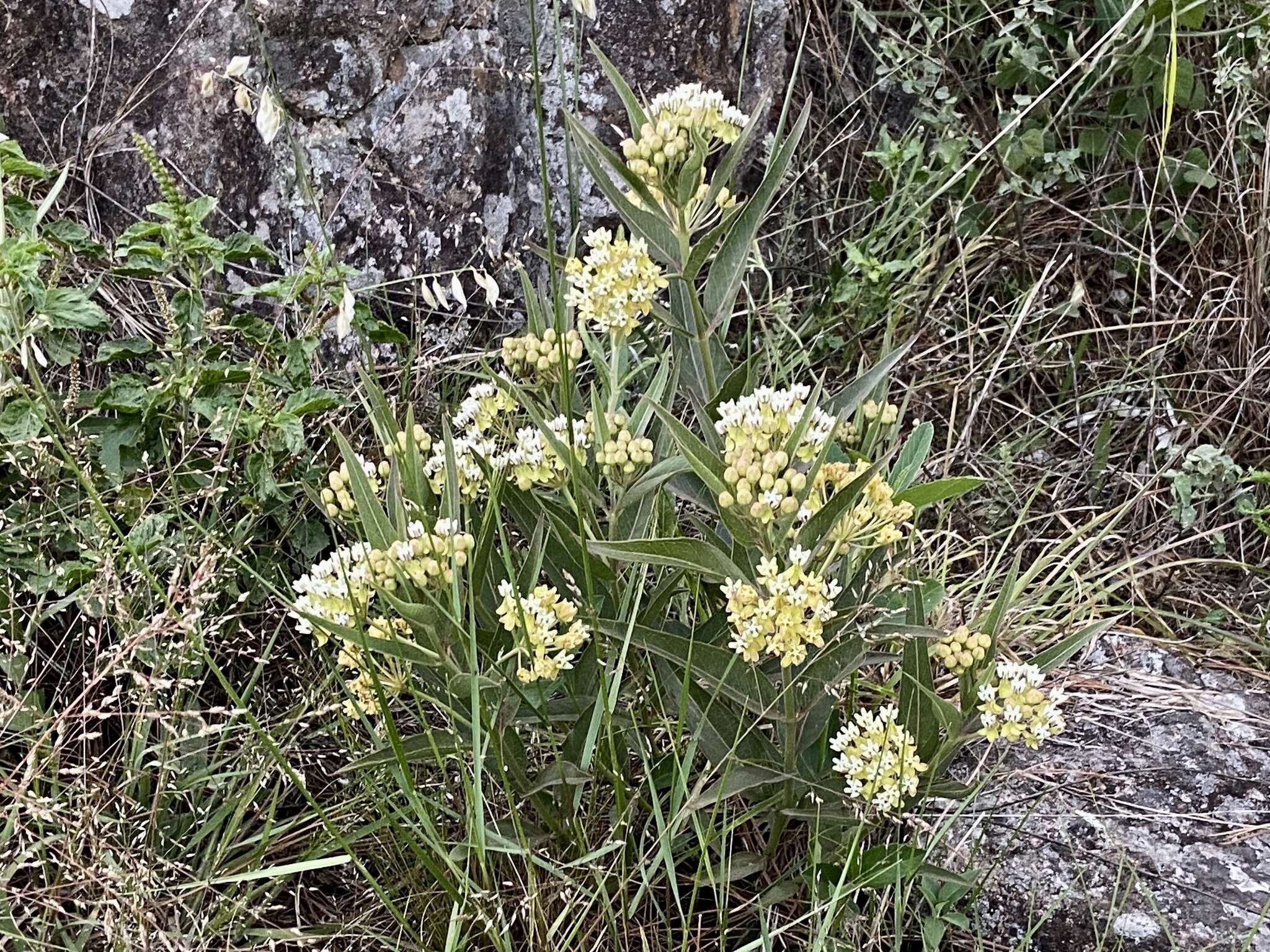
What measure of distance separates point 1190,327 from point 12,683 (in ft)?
7.10

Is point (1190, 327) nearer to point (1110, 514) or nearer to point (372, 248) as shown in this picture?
point (1110, 514)

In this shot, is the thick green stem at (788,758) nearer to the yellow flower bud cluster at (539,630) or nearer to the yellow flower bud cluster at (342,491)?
the yellow flower bud cluster at (539,630)

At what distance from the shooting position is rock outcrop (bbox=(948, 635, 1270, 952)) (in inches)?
58.2

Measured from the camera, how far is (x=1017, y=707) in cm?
129

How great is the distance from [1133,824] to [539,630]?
899 millimetres

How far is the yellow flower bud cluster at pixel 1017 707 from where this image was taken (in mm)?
1293

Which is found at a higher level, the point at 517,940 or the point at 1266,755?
the point at 517,940

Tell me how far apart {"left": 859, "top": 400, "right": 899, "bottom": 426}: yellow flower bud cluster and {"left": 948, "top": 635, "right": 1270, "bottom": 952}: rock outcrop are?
435mm

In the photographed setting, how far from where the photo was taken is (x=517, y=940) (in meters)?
1.51

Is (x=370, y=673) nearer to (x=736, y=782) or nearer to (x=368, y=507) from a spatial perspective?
(x=368, y=507)

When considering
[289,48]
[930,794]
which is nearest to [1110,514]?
[930,794]

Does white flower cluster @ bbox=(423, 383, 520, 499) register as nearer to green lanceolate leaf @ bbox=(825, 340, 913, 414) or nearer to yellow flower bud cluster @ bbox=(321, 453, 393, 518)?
yellow flower bud cluster @ bbox=(321, 453, 393, 518)

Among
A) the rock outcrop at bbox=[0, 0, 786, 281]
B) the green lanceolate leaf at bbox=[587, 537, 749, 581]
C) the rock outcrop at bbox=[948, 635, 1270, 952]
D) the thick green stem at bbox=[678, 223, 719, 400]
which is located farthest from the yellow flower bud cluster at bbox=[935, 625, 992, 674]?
the rock outcrop at bbox=[0, 0, 786, 281]

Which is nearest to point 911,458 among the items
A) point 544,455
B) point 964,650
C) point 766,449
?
point 964,650
